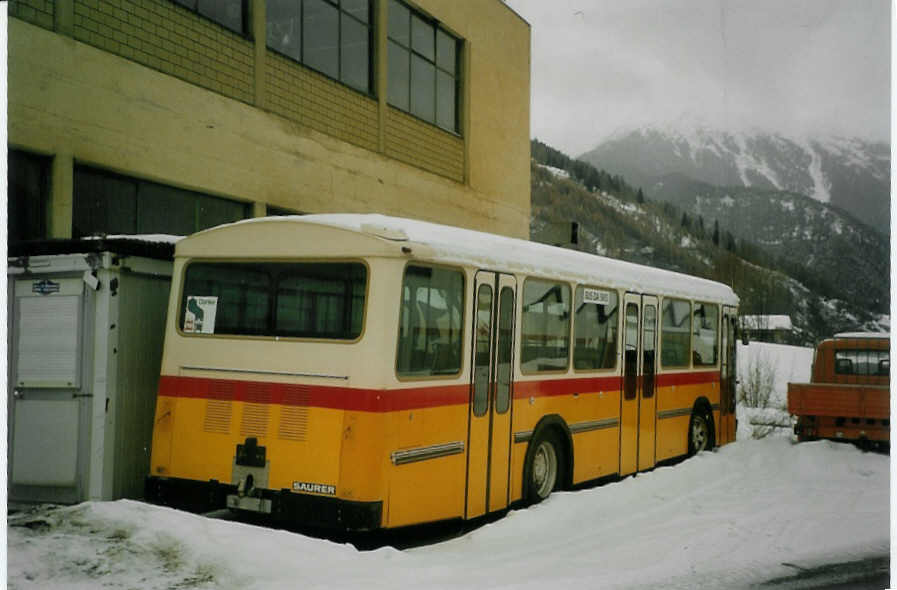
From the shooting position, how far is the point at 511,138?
17250 mm

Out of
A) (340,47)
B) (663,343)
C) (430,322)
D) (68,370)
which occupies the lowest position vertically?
(68,370)

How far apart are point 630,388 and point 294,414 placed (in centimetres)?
497

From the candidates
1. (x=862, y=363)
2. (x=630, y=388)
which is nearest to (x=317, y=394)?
(x=630, y=388)

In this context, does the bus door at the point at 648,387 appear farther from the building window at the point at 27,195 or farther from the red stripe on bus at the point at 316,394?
the building window at the point at 27,195

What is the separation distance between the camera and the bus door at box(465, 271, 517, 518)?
8297mm

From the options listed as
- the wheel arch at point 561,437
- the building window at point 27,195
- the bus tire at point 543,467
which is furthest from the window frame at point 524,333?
the building window at point 27,195

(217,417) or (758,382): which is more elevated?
(758,382)

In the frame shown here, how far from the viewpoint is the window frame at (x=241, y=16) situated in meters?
12.9

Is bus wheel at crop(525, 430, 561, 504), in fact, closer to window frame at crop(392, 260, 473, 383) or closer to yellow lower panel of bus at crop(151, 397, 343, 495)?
window frame at crop(392, 260, 473, 383)

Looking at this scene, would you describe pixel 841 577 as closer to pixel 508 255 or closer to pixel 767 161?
pixel 508 255

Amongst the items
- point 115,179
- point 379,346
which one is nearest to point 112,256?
point 379,346

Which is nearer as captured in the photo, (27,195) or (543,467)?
(27,195)

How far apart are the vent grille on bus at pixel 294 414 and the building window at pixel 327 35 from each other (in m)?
8.46

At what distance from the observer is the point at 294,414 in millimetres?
7500
